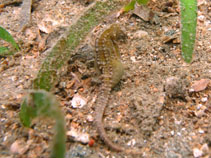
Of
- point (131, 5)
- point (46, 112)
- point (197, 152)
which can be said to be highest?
point (131, 5)

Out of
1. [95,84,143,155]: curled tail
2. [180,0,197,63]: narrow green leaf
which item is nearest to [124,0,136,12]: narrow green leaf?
[180,0,197,63]: narrow green leaf

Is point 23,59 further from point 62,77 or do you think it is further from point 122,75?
point 122,75

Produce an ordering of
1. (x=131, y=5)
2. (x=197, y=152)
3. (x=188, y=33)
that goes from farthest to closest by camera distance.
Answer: (x=131, y=5) → (x=188, y=33) → (x=197, y=152)

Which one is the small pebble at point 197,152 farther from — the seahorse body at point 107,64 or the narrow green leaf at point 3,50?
the narrow green leaf at point 3,50

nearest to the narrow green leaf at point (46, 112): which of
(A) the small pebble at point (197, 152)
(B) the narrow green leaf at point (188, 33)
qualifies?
(A) the small pebble at point (197, 152)

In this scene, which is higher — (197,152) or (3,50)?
(3,50)

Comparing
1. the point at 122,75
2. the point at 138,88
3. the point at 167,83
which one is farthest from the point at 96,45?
the point at 167,83

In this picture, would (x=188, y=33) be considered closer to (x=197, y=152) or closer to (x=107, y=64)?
(x=107, y=64)

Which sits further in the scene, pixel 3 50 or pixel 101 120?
pixel 3 50

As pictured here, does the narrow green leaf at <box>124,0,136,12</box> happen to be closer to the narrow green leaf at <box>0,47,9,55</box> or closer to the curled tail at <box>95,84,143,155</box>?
the curled tail at <box>95,84,143,155</box>

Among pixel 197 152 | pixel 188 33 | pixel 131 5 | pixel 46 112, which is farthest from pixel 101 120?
pixel 131 5
